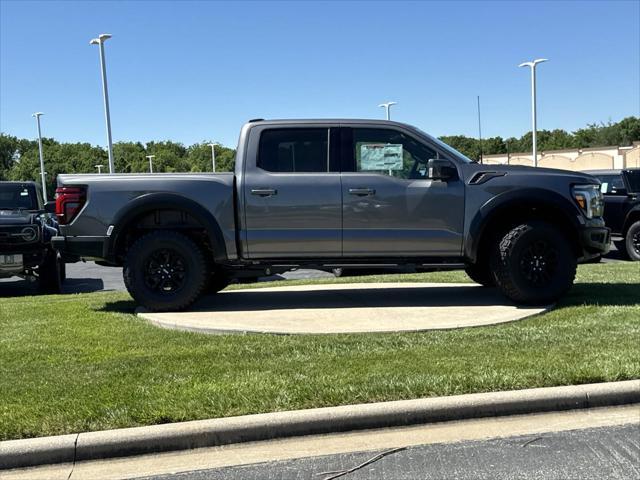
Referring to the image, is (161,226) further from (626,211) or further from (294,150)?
(626,211)

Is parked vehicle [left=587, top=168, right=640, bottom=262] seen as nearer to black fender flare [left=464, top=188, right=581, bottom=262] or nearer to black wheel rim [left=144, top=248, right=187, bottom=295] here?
black fender flare [left=464, top=188, right=581, bottom=262]

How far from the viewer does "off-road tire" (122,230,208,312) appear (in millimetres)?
6758

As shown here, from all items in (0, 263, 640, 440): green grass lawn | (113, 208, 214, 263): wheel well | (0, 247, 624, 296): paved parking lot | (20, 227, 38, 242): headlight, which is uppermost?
(113, 208, 214, 263): wheel well

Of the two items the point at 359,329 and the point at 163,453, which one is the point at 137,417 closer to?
the point at 163,453

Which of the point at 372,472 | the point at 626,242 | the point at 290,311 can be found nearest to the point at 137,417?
the point at 372,472

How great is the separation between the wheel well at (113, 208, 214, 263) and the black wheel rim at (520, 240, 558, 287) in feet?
11.0

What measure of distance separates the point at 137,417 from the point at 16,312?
176 inches

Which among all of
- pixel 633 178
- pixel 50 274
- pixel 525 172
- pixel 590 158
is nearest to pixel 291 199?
pixel 525 172

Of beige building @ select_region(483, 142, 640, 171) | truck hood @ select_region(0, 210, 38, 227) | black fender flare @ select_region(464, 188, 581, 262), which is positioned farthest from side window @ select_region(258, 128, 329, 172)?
beige building @ select_region(483, 142, 640, 171)

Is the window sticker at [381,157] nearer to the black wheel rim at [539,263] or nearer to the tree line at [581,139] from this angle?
the black wheel rim at [539,263]

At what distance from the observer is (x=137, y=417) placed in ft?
12.5

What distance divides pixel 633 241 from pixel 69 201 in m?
11.1

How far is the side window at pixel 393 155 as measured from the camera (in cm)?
680

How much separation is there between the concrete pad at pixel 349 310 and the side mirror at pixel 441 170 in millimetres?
1412
